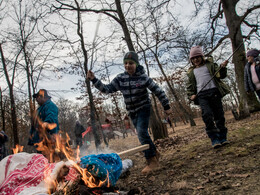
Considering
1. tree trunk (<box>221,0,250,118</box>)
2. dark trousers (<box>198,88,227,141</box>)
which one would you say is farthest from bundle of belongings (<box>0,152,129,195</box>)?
tree trunk (<box>221,0,250,118</box>)

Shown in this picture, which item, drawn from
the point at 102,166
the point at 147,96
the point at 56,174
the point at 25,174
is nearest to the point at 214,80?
the point at 147,96

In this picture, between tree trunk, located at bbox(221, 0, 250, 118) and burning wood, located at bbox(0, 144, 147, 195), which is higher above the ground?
tree trunk, located at bbox(221, 0, 250, 118)

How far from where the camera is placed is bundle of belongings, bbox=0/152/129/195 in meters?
1.57

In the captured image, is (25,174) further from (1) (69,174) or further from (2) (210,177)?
(2) (210,177)

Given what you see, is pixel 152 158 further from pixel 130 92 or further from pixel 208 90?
pixel 208 90

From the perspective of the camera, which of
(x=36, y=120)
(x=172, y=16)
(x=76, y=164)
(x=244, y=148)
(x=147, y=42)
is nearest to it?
(x=76, y=164)

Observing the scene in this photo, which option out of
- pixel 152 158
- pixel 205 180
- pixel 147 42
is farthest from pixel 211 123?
pixel 147 42

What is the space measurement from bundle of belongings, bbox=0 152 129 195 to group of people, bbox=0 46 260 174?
49.0 inches

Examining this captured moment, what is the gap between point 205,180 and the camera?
82.9 inches

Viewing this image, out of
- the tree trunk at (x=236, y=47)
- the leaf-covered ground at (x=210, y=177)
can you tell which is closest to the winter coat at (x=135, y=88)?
the leaf-covered ground at (x=210, y=177)

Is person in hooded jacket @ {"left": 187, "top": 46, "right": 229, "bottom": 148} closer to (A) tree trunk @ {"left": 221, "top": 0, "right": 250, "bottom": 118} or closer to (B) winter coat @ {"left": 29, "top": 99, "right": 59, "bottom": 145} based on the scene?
(B) winter coat @ {"left": 29, "top": 99, "right": 59, "bottom": 145}

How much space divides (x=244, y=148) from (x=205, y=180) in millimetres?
1287

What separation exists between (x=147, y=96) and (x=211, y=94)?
4.28 feet

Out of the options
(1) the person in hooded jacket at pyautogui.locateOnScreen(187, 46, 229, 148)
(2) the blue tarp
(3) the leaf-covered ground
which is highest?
(1) the person in hooded jacket at pyautogui.locateOnScreen(187, 46, 229, 148)
